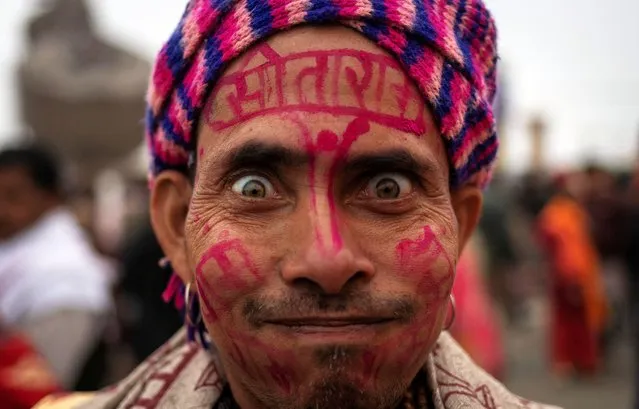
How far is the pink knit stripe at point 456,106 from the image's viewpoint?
5.25 feet

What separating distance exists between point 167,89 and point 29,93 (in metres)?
12.4

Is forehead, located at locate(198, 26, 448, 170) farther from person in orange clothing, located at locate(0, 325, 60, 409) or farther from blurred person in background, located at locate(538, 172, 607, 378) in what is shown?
blurred person in background, located at locate(538, 172, 607, 378)

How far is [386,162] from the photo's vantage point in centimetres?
155

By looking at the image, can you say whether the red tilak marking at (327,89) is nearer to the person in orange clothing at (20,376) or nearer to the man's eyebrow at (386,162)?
the man's eyebrow at (386,162)

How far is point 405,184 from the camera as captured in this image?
1.61 meters

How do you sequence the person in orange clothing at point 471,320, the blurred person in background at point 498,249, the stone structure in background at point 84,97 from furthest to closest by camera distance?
1. the stone structure in background at point 84,97
2. the blurred person in background at point 498,249
3. the person in orange clothing at point 471,320

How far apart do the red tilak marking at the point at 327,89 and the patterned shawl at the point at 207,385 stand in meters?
0.61

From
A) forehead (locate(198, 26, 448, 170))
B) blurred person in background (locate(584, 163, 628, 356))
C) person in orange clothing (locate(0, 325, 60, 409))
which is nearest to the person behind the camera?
forehead (locate(198, 26, 448, 170))

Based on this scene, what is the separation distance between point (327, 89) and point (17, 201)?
3.21 meters

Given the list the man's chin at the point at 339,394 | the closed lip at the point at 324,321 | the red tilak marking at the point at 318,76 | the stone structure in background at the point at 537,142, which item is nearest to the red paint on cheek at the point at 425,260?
the closed lip at the point at 324,321

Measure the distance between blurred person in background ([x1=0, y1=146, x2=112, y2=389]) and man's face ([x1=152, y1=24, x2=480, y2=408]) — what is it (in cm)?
227

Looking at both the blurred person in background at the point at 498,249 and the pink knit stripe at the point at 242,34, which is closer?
the pink knit stripe at the point at 242,34

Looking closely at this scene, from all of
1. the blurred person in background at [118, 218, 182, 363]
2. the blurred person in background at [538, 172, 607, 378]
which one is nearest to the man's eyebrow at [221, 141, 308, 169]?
the blurred person in background at [118, 218, 182, 363]

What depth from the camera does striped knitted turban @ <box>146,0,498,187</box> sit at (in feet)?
5.13
